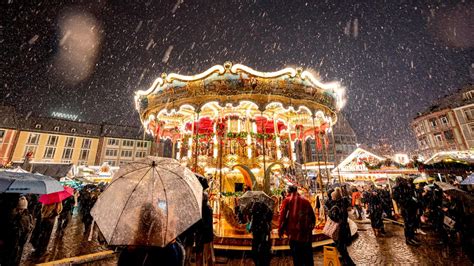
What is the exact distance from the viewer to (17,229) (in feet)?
12.9

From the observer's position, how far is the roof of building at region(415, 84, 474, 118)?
32.3 m

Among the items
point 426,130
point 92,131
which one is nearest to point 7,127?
point 92,131

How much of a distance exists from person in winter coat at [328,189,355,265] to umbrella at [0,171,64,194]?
5891mm

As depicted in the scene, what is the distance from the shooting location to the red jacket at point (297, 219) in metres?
3.96

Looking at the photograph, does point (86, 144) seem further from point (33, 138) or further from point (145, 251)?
point (145, 251)

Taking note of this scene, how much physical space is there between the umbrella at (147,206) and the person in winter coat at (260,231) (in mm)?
2461

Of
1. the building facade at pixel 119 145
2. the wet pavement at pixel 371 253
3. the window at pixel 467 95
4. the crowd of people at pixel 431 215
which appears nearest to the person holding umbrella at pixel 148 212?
the wet pavement at pixel 371 253

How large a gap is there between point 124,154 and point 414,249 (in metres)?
56.0

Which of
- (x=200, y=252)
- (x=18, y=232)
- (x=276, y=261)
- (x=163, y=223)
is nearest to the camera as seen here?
(x=163, y=223)

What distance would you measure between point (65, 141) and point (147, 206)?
56.0 meters

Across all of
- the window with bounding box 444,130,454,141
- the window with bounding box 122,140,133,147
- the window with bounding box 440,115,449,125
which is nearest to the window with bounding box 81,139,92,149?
the window with bounding box 122,140,133,147

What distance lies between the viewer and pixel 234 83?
7891mm

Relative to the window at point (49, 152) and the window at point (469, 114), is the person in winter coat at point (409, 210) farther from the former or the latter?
the window at point (49, 152)

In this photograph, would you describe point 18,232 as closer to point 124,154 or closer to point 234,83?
point 234,83
